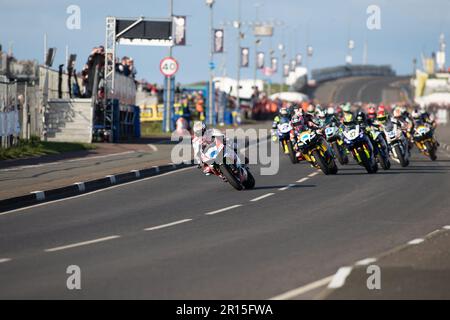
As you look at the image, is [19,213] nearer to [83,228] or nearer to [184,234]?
[83,228]

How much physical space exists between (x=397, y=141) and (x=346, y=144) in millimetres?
3823

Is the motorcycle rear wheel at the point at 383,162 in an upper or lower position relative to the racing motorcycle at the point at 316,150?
lower

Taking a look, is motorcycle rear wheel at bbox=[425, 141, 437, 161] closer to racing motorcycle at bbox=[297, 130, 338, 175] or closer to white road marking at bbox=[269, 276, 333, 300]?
racing motorcycle at bbox=[297, 130, 338, 175]

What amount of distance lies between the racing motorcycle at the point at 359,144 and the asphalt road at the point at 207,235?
1746mm

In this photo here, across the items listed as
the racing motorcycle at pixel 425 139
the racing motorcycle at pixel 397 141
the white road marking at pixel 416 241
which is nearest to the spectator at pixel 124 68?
the racing motorcycle at pixel 425 139

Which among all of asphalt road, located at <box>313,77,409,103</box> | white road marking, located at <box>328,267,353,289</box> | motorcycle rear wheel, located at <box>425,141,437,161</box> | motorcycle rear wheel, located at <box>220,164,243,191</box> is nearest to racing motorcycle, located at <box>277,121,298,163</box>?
motorcycle rear wheel, located at <box>425,141,437,161</box>

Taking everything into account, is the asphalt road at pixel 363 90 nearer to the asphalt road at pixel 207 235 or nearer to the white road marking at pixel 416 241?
the asphalt road at pixel 207 235

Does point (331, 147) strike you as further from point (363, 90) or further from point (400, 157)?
point (363, 90)

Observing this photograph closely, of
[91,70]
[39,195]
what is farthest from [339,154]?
[91,70]

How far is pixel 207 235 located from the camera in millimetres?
14625

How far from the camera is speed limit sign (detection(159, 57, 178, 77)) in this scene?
155 feet

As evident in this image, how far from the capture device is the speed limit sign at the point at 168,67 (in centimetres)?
4712

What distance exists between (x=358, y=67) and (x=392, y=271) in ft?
621
